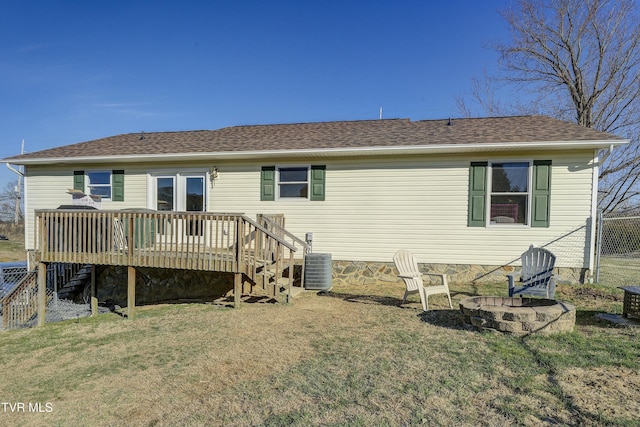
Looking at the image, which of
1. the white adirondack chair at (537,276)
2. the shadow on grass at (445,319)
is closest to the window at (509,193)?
the white adirondack chair at (537,276)

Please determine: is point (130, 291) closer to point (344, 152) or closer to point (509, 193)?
point (344, 152)

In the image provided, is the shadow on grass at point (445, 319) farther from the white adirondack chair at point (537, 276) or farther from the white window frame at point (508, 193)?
the white window frame at point (508, 193)

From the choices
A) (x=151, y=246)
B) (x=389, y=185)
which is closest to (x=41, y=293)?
(x=151, y=246)

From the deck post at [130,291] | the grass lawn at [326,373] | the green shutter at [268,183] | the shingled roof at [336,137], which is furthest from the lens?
the green shutter at [268,183]

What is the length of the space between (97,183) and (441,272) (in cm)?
934

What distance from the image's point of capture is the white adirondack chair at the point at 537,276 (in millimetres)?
5684

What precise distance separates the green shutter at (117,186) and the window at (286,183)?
3962mm

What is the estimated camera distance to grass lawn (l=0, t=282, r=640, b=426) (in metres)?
2.85

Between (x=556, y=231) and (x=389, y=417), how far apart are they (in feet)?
22.4

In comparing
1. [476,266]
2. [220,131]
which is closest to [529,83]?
[476,266]

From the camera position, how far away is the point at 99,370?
4.16 meters

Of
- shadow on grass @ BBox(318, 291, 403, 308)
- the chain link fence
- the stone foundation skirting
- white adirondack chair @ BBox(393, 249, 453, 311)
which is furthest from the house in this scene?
the chain link fence

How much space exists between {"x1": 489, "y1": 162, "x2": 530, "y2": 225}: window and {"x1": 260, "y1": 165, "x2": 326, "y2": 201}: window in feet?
13.5

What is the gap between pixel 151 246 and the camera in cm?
748
